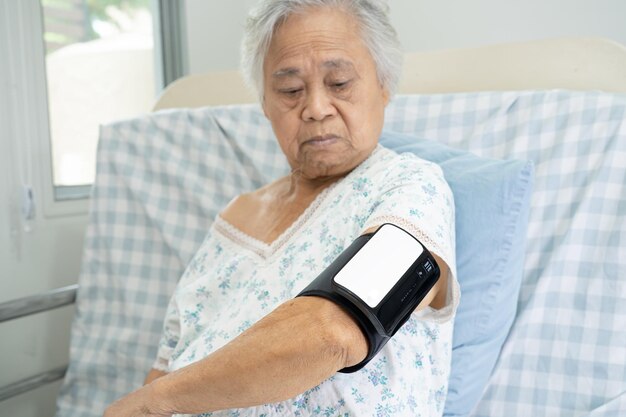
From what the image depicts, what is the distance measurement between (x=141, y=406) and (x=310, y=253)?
13.9 inches

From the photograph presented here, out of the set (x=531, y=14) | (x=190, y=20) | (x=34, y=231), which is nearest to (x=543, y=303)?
(x=531, y=14)

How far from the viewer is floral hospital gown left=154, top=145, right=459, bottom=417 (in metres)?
0.85

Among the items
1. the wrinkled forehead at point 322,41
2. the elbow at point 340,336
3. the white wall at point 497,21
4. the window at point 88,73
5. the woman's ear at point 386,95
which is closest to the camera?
the elbow at point 340,336

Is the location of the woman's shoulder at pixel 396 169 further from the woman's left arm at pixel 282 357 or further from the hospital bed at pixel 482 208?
the woman's left arm at pixel 282 357

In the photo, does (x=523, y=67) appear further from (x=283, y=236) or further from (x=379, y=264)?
(x=379, y=264)

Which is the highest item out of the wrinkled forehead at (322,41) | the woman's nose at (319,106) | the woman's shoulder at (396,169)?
the wrinkled forehead at (322,41)

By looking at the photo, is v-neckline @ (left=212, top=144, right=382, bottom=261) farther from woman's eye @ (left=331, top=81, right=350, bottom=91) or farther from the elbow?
the elbow

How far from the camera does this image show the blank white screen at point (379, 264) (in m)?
0.73

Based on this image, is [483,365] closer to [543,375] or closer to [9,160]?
[543,375]

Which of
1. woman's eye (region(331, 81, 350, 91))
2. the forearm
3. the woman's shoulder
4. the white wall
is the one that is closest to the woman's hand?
the forearm

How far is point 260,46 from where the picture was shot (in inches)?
45.4

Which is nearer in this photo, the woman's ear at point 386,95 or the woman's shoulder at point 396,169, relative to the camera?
the woman's shoulder at point 396,169

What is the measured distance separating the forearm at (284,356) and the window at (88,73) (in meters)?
1.37

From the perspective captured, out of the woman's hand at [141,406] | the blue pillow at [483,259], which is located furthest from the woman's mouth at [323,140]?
the woman's hand at [141,406]
